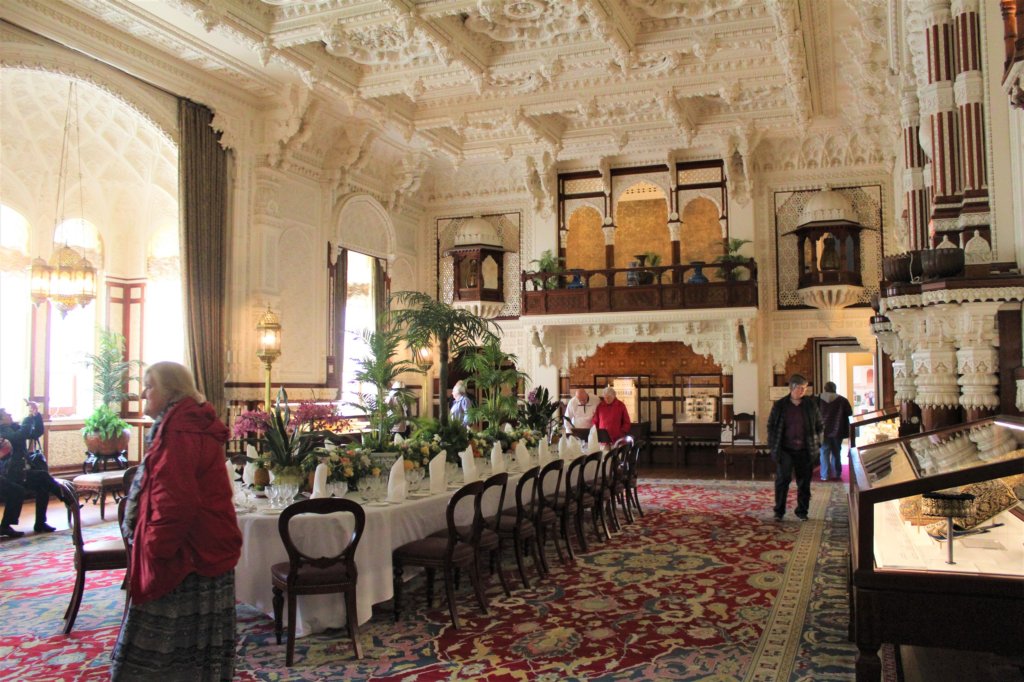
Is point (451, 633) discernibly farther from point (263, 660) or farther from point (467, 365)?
point (467, 365)

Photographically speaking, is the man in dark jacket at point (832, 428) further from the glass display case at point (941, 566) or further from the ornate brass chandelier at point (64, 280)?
the ornate brass chandelier at point (64, 280)

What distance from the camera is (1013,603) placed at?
2.62 meters

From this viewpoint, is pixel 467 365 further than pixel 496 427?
Yes

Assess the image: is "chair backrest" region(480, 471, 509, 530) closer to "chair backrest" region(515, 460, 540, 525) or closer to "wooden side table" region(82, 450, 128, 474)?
"chair backrest" region(515, 460, 540, 525)

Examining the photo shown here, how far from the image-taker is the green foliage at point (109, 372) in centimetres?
1253

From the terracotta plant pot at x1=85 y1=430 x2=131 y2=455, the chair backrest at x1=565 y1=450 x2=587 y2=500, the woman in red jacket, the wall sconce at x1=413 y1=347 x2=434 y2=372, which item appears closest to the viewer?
the woman in red jacket

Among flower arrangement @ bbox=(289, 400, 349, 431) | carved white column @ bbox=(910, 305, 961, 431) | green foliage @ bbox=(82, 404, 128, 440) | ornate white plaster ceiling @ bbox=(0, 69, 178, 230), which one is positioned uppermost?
ornate white plaster ceiling @ bbox=(0, 69, 178, 230)

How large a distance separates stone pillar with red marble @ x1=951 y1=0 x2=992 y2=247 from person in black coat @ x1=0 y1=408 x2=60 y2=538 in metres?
8.78

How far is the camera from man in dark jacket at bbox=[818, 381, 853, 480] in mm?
12359

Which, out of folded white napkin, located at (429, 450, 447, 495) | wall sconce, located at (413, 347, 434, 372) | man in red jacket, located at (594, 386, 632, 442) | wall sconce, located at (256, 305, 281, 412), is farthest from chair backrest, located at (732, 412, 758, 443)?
folded white napkin, located at (429, 450, 447, 495)

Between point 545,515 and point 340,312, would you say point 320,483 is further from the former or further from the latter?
point 340,312

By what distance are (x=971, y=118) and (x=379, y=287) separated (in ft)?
39.3

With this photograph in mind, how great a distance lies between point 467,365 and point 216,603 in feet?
21.1

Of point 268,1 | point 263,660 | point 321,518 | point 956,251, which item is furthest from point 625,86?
point 263,660
